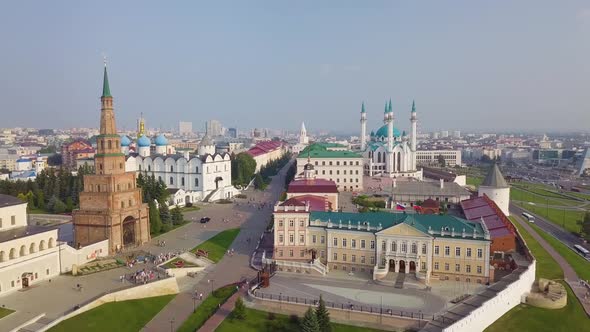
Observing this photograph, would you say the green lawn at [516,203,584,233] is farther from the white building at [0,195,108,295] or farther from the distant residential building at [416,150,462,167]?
the distant residential building at [416,150,462,167]

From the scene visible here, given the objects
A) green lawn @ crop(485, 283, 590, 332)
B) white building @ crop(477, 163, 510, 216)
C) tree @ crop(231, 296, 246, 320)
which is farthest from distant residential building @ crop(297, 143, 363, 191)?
tree @ crop(231, 296, 246, 320)

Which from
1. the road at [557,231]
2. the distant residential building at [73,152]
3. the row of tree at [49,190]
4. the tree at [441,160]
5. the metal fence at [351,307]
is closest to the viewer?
the metal fence at [351,307]

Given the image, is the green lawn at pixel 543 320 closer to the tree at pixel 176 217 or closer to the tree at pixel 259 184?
the tree at pixel 176 217

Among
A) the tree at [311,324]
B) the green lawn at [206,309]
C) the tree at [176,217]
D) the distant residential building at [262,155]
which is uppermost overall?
the distant residential building at [262,155]

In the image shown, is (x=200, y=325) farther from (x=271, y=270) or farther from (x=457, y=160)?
(x=457, y=160)

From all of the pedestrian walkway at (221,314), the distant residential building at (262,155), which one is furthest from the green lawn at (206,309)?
the distant residential building at (262,155)

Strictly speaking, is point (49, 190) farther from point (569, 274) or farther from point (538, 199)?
point (538, 199)

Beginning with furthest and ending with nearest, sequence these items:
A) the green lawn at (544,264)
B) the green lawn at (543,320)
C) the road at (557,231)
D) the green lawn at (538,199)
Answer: the green lawn at (538,199)
the road at (557,231)
the green lawn at (544,264)
the green lawn at (543,320)
